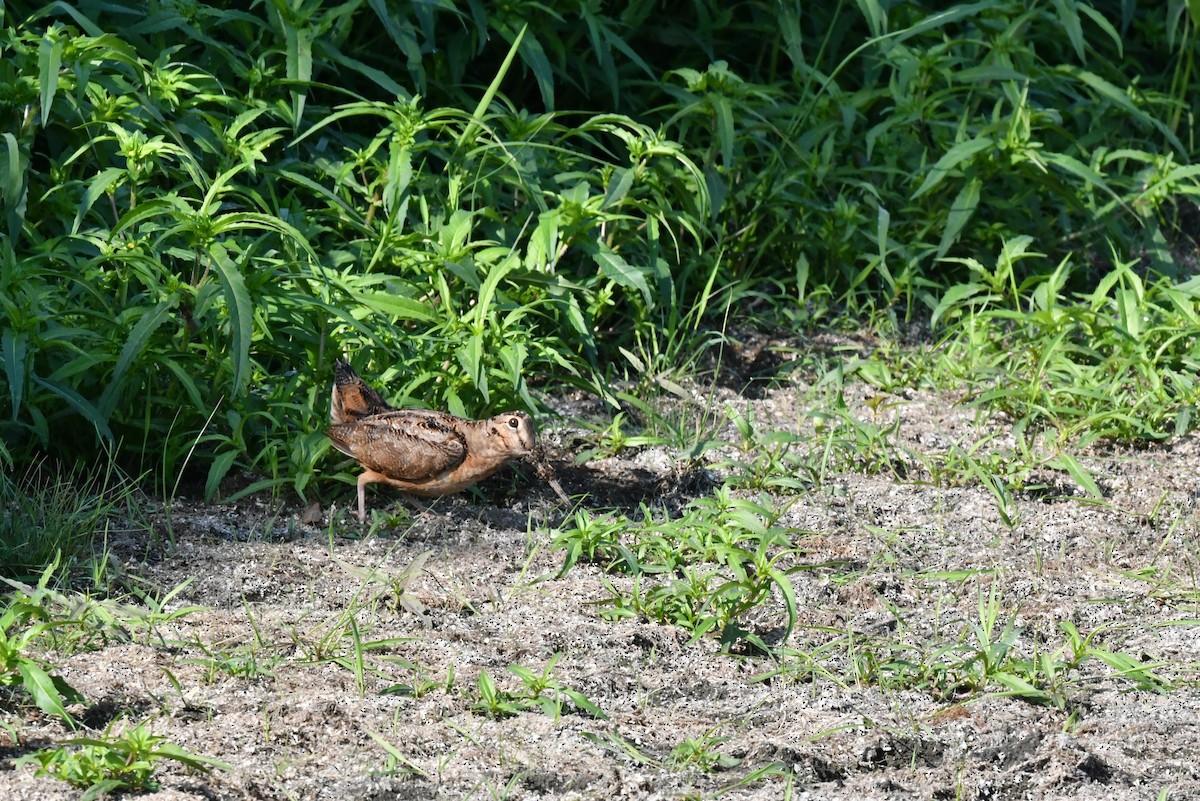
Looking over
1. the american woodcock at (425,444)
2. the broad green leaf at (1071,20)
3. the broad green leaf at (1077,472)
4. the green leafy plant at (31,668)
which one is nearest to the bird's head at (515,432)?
the american woodcock at (425,444)

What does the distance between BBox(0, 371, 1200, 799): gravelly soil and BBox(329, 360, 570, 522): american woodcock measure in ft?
0.52

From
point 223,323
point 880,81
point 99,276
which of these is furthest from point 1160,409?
point 99,276

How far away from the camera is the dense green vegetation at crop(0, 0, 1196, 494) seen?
5023 millimetres

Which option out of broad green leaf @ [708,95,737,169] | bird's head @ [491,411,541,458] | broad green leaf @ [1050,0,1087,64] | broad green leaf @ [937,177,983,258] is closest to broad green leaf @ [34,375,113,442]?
bird's head @ [491,411,541,458]

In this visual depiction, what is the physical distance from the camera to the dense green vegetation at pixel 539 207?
5.02 m

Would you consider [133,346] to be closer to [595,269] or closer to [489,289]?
[489,289]

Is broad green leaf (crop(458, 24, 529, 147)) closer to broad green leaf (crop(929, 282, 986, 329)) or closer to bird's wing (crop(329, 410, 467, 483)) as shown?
bird's wing (crop(329, 410, 467, 483))

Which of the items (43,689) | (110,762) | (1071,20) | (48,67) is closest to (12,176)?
(48,67)

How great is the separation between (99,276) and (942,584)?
2.88m

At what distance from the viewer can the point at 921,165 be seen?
678cm

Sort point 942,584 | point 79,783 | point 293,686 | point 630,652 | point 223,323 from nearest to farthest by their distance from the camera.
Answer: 1. point 79,783
2. point 293,686
3. point 630,652
4. point 942,584
5. point 223,323

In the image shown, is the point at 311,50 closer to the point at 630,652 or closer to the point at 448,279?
the point at 448,279

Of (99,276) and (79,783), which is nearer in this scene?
(79,783)

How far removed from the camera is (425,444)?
16.0 feet
